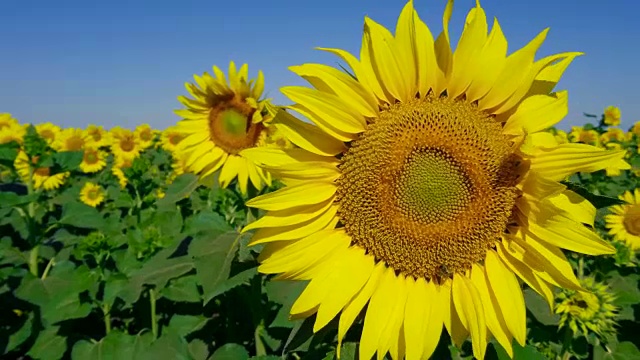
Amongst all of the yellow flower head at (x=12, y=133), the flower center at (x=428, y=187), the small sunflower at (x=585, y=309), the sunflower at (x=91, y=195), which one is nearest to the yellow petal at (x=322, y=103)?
the flower center at (x=428, y=187)

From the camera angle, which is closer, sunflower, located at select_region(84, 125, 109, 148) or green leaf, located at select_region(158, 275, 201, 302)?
green leaf, located at select_region(158, 275, 201, 302)

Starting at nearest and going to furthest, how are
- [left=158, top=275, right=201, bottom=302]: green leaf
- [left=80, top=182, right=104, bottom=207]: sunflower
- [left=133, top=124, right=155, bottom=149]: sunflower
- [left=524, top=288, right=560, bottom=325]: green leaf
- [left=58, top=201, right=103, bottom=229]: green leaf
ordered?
[left=524, top=288, right=560, bottom=325]: green leaf → [left=158, top=275, right=201, bottom=302]: green leaf → [left=58, top=201, right=103, bottom=229]: green leaf → [left=80, top=182, right=104, bottom=207]: sunflower → [left=133, top=124, right=155, bottom=149]: sunflower

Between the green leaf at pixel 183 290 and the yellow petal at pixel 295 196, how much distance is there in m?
1.79

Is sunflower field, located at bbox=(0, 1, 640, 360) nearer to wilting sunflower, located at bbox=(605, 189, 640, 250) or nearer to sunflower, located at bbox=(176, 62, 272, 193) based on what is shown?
sunflower, located at bbox=(176, 62, 272, 193)

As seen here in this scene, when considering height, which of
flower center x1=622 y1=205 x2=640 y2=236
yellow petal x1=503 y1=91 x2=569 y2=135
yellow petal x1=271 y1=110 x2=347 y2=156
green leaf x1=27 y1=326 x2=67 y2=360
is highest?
yellow petal x1=271 y1=110 x2=347 y2=156

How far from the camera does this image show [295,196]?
1.78m

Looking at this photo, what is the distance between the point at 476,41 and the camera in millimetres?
A: 1594

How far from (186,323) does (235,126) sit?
1298 mm

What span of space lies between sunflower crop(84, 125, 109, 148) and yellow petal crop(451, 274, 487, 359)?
365 inches

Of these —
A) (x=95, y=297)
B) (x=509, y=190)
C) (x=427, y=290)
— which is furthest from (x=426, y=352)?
(x=95, y=297)

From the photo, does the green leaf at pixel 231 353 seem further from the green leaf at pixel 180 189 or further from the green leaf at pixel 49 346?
the green leaf at pixel 49 346

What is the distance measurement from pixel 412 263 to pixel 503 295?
29 cm

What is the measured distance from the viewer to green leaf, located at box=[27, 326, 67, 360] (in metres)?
3.59

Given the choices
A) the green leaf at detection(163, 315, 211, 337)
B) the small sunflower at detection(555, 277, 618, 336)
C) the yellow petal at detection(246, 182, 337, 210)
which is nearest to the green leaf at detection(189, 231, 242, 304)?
the yellow petal at detection(246, 182, 337, 210)
